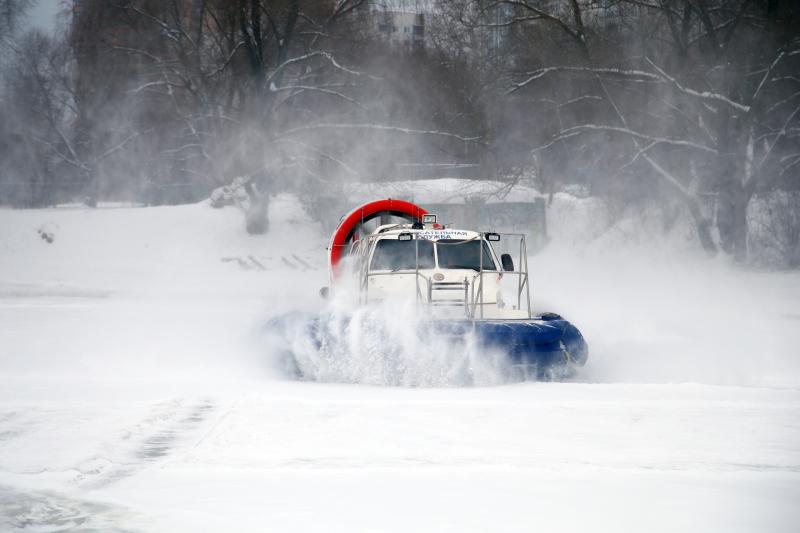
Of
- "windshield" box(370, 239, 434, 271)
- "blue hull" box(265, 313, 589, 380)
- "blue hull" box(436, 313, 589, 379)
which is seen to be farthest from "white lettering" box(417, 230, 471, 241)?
"blue hull" box(436, 313, 589, 379)

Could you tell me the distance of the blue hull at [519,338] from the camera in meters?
10.3

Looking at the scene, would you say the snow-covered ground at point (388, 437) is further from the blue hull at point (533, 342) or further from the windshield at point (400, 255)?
the windshield at point (400, 255)

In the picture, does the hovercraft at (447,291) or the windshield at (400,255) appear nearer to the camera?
the hovercraft at (447,291)

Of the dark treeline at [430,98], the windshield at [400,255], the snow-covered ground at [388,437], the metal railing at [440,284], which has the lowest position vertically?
the snow-covered ground at [388,437]

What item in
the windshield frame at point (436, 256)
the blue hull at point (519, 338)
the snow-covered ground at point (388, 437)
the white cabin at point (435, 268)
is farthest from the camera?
the windshield frame at point (436, 256)

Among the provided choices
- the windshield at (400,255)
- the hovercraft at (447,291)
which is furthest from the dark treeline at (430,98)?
the windshield at (400,255)

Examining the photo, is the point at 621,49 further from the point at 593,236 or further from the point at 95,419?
the point at 95,419

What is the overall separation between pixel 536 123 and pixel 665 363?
57.1ft

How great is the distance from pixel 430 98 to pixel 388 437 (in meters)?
24.6

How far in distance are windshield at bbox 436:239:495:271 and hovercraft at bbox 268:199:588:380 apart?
0.01 meters

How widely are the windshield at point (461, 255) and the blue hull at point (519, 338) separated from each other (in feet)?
4.98

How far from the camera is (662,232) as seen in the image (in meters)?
29.0

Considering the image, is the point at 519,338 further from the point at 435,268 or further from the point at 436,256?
the point at 436,256

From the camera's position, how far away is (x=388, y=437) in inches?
292
